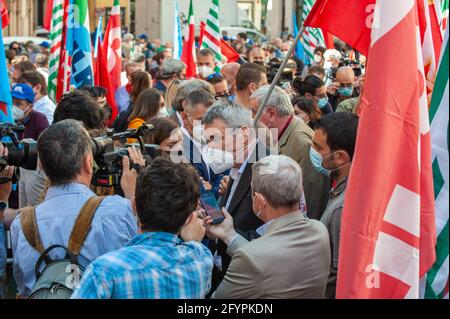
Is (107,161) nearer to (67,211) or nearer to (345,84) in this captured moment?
(67,211)

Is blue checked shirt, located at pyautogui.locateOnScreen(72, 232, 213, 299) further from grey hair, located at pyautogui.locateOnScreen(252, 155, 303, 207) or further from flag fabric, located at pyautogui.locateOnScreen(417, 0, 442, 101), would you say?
flag fabric, located at pyautogui.locateOnScreen(417, 0, 442, 101)

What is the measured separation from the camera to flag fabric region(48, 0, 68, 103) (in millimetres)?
9969

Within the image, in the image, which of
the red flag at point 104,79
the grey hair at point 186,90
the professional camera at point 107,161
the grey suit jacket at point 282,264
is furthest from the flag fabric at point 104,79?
the grey suit jacket at point 282,264

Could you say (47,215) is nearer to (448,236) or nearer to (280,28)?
(448,236)

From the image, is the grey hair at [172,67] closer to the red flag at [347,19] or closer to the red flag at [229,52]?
the red flag at [229,52]

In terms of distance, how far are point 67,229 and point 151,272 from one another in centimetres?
79

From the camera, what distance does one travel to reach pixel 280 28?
48.1m

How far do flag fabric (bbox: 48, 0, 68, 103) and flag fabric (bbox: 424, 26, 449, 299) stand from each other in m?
6.77

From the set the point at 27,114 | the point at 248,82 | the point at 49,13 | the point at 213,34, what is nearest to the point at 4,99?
the point at 27,114

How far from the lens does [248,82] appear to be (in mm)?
8367

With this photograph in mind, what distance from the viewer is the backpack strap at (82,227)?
396 centimetres

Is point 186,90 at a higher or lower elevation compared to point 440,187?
lower
